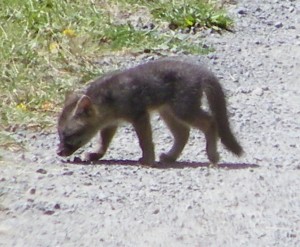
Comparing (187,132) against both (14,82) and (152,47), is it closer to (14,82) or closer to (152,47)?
(14,82)

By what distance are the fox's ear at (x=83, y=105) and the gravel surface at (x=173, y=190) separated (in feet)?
1.18

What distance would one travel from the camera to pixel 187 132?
9125 mm

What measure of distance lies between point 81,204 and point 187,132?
1.97 m

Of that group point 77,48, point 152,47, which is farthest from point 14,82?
point 152,47

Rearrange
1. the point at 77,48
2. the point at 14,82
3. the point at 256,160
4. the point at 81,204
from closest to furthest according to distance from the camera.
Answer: the point at 81,204
the point at 256,160
the point at 14,82
the point at 77,48

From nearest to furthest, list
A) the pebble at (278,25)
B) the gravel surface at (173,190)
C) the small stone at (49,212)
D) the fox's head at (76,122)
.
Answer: the gravel surface at (173,190) < the small stone at (49,212) < the fox's head at (76,122) < the pebble at (278,25)

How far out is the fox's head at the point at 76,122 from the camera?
900cm

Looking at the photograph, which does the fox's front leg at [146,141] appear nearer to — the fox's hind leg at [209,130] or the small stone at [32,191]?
the fox's hind leg at [209,130]

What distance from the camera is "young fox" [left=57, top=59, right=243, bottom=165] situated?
8.91 meters

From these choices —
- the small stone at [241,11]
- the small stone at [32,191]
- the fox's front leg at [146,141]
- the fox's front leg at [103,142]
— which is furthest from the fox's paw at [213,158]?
the small stone at [241,11]

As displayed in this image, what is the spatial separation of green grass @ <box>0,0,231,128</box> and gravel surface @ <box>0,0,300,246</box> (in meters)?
0.63

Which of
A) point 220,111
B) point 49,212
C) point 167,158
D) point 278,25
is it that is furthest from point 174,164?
point 278,25

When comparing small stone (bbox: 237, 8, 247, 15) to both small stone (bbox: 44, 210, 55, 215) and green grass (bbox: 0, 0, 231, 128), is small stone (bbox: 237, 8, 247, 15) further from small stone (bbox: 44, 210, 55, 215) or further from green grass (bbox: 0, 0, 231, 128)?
small stone (bbox: 44, 210, 55, 215)

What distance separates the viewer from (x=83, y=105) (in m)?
9.04
